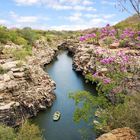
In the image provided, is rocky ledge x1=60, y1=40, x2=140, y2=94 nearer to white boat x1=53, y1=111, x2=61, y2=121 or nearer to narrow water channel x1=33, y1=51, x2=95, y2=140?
narrow water channel x1=33, y1=51, x2=95, y2=140

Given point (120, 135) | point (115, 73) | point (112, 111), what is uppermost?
point (115, 73)

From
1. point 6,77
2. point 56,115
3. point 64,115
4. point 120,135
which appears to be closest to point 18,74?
point 6,77

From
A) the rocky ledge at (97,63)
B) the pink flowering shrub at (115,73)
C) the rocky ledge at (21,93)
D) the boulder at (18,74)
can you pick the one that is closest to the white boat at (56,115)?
the rocky ledge at (21,93)

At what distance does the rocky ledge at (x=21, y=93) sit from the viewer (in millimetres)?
30953

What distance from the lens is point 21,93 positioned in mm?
34500

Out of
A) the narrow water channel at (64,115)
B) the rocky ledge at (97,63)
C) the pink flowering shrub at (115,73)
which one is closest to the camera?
the pink flowering shrub at (115,73)

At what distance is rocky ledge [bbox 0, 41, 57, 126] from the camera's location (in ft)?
102

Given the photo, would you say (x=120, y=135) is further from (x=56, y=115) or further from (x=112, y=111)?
(x=56, y=115)

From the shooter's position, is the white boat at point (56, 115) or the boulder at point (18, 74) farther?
the boulder at point (18, 74)

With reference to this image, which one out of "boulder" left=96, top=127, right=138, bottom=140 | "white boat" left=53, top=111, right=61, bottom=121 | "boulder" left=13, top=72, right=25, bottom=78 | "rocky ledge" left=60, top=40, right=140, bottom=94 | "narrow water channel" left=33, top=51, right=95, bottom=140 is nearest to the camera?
"boulder" left=96, top=127, right=138, bottom=140

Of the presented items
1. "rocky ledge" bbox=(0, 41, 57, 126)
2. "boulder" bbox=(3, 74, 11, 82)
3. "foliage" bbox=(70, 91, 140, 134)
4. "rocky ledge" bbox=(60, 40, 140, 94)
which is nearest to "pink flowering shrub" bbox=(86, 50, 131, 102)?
"rocky ledge" bbox=(60, 40, 140, 94)

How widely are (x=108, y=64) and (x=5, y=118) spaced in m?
12.3

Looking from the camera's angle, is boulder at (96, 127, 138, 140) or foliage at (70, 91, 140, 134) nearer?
boulder at (96, 127, 138, 140)

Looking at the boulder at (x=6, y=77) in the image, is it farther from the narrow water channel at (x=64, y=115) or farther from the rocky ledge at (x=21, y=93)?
the narrow water channel at (x=64, y=115)
